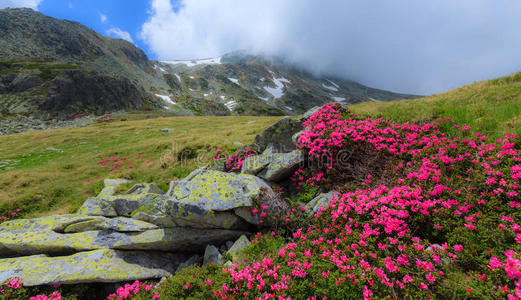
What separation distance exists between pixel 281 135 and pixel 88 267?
10088 millimetres

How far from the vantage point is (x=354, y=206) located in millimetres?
6023

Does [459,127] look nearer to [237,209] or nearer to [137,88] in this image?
[237,209]

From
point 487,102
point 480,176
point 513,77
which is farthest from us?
point 513,77

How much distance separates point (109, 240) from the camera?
292 inches

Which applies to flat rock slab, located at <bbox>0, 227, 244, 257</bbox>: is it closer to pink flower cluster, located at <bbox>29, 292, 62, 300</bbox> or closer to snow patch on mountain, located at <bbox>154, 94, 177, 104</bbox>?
pink flower cluster, located at <bbox>29, 292, 62, 300</bbox>

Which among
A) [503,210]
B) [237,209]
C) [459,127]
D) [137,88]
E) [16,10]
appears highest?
[16,10]

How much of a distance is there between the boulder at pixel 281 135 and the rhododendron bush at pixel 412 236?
4.83 meters

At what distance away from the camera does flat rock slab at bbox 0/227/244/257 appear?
23.7ft

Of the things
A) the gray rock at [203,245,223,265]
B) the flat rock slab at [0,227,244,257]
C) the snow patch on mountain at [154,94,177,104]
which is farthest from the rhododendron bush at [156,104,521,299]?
the snow patch on mountain at [154,94,177,104]

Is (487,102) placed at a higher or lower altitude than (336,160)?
higher

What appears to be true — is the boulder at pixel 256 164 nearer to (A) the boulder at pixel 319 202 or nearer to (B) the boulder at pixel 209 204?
(B) the boulder at pixel 209 204

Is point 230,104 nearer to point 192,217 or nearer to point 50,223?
point 50,223

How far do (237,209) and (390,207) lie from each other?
4816mm

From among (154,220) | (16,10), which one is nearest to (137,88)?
(16,10)
